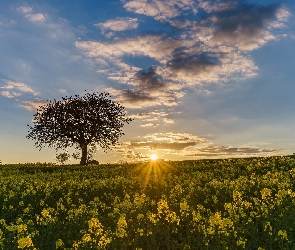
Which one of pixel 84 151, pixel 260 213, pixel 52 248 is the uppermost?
pixel 84 151

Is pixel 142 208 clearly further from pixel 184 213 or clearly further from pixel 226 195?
pixel 226 195

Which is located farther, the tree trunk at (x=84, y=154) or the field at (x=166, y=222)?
the tree trunk at (x=84, y=154)

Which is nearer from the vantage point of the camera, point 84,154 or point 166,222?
point 166,222

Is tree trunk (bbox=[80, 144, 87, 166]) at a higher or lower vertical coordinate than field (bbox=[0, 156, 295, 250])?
higher

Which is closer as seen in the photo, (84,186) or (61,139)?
(84,186)

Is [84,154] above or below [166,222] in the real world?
above

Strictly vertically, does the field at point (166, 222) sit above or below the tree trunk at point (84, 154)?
below

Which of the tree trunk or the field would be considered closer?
the field

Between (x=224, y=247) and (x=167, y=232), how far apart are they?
2.28 meters

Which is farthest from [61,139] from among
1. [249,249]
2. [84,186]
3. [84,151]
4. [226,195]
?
[249,249]

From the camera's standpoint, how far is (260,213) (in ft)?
36.6

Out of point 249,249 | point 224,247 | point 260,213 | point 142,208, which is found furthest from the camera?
point 142,208

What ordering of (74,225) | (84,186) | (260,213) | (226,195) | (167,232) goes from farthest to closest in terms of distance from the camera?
1. (84,186)
2. (226,195)
3. (74,225)
4. (260,213)
5. (167,232)

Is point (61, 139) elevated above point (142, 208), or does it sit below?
above
